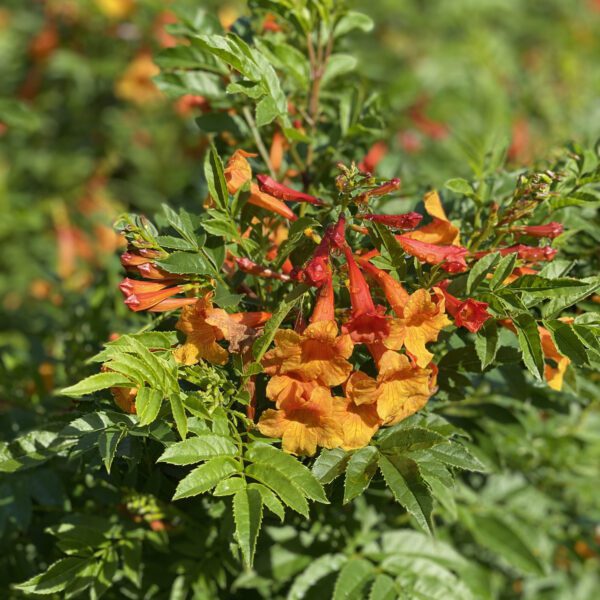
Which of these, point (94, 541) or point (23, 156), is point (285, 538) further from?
point (23, 156)

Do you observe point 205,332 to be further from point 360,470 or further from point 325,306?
point 360,470

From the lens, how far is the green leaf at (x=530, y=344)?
1.25 m

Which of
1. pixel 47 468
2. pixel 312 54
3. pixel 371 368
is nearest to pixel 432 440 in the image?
pixel 371 368

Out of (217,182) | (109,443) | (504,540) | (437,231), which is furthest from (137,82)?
(109,443)

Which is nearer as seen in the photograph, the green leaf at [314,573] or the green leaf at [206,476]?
the green leaf at [206,476]

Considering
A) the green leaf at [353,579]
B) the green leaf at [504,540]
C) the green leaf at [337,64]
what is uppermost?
the green leaf at [337,64]

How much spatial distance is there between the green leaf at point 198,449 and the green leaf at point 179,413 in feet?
0.07

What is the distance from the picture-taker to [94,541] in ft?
5.01

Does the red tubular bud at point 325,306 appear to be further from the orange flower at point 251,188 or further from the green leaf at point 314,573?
the green leaf at point 314,573

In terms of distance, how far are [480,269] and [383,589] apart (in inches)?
29.2

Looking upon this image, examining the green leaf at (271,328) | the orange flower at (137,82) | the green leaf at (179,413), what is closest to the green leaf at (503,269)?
the green leaf at (271,328)

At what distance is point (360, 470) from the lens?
1.24 metres

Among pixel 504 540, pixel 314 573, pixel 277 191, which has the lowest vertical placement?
pixel 504 540

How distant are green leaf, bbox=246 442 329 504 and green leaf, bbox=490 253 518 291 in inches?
18.8
